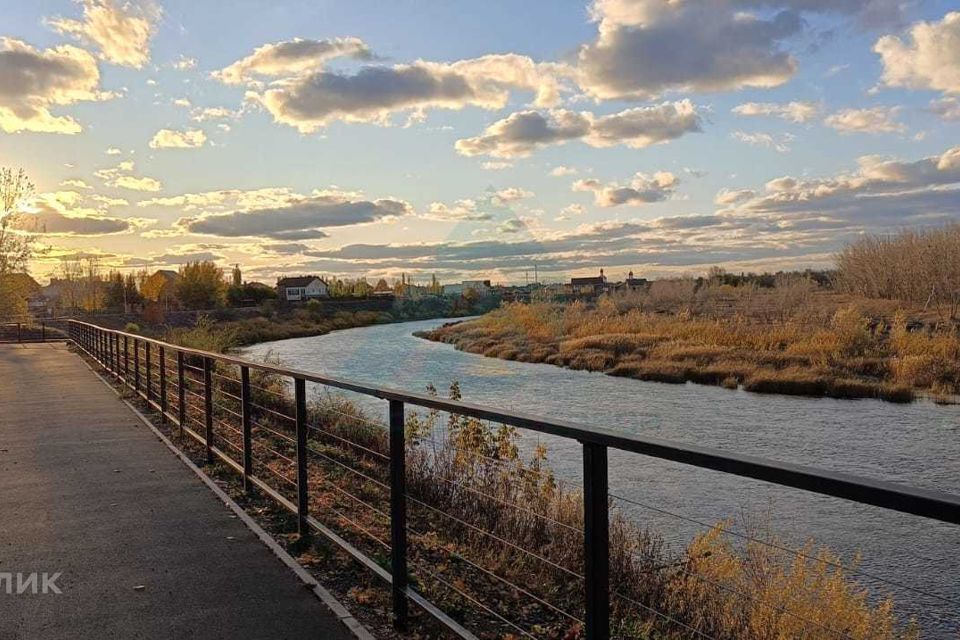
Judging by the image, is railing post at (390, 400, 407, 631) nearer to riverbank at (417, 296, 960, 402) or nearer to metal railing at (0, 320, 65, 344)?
riverbank at (417, 296, 960, 402)

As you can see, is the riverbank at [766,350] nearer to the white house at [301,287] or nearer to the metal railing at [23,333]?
the metal railing at [23,333]

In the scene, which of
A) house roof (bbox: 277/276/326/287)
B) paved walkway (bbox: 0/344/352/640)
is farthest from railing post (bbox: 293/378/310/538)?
house roof (bbox: 277/276/326/287)

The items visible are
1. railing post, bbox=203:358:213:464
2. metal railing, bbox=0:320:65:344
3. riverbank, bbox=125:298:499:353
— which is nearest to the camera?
railing post, bbox=203:358:213:464

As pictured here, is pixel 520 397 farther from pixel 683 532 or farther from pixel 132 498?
pixel 132 498

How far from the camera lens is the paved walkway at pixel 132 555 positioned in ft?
13.0

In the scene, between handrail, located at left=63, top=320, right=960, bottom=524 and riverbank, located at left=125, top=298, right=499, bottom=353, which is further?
riverbank, located at left=125, top=298, right=499, bottom=353

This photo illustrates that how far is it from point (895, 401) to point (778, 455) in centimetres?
877

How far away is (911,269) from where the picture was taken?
142 ft

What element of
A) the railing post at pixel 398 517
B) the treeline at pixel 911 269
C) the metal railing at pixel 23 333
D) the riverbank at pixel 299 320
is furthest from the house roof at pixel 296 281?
the railing post at pixel 398 517

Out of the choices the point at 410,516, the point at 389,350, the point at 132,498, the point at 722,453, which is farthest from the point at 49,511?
the point at 389,350

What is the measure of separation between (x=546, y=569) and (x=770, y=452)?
943 centimetres

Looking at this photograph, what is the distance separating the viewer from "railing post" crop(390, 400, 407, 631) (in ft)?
13.0

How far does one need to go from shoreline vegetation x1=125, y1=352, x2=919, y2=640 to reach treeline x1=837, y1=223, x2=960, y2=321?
32.5 meters

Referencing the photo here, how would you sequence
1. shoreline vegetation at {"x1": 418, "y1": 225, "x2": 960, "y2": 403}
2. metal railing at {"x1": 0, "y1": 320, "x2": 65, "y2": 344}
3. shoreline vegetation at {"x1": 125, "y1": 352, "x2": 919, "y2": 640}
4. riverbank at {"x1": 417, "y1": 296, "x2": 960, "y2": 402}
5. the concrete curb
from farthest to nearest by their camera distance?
metal railing at {"x1": 0, "y1": 320, "x2": 65, "y2": 344} → shoreline vegetation at {"x1": 418, "y1": 225, "x2": 960, "y2": 403} → riverbank at {"x1": 417, "y1": 296, "x2": 960, "y2": 402} → shoreline vegetation at {"x1": 125, "y1": 352, "x2": 919, "y2": 640} → the concrete curb
